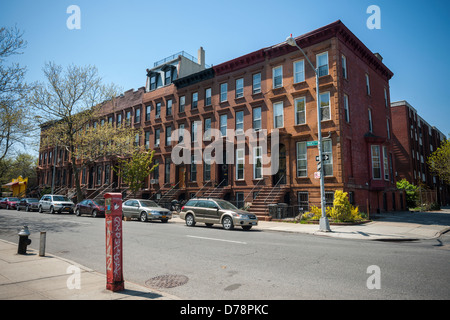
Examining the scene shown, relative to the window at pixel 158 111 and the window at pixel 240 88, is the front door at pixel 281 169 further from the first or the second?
the window at pixel 158 111

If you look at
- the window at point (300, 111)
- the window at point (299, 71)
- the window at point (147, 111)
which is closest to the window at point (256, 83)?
the window at point (299, 71)

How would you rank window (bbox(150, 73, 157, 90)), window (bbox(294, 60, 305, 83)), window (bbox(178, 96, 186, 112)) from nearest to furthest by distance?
1. window (bbox(294, 60, 305, 83))
2. window (bbox(178, 96, 186, 112))
3. window (bbox(150, 73, 157, 90))

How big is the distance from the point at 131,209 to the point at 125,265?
13953 mm

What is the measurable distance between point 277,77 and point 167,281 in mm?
22000

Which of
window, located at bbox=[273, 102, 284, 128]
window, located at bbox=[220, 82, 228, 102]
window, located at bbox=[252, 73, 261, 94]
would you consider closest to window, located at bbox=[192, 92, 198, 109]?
window, located at bbox=[220, 82, 228, 102]

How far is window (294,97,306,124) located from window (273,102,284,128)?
1.31 metres

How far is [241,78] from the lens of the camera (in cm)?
2725

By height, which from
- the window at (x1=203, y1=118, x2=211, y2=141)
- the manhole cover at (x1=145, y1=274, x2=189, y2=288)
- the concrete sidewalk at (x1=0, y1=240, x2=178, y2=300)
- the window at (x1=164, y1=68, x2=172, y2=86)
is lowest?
the manhole cover at (x1=145, y1=274, x2=189, y2=288)

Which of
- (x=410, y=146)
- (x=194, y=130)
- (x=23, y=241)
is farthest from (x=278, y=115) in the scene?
(x=410, y=146)

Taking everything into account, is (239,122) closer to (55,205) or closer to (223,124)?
(223,124)

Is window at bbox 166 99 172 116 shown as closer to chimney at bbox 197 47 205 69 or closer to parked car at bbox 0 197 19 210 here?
chimney at bbox 197 47 205 69

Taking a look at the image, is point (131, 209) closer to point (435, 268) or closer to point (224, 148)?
point (224, 148)

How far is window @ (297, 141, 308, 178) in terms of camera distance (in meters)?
22.6
